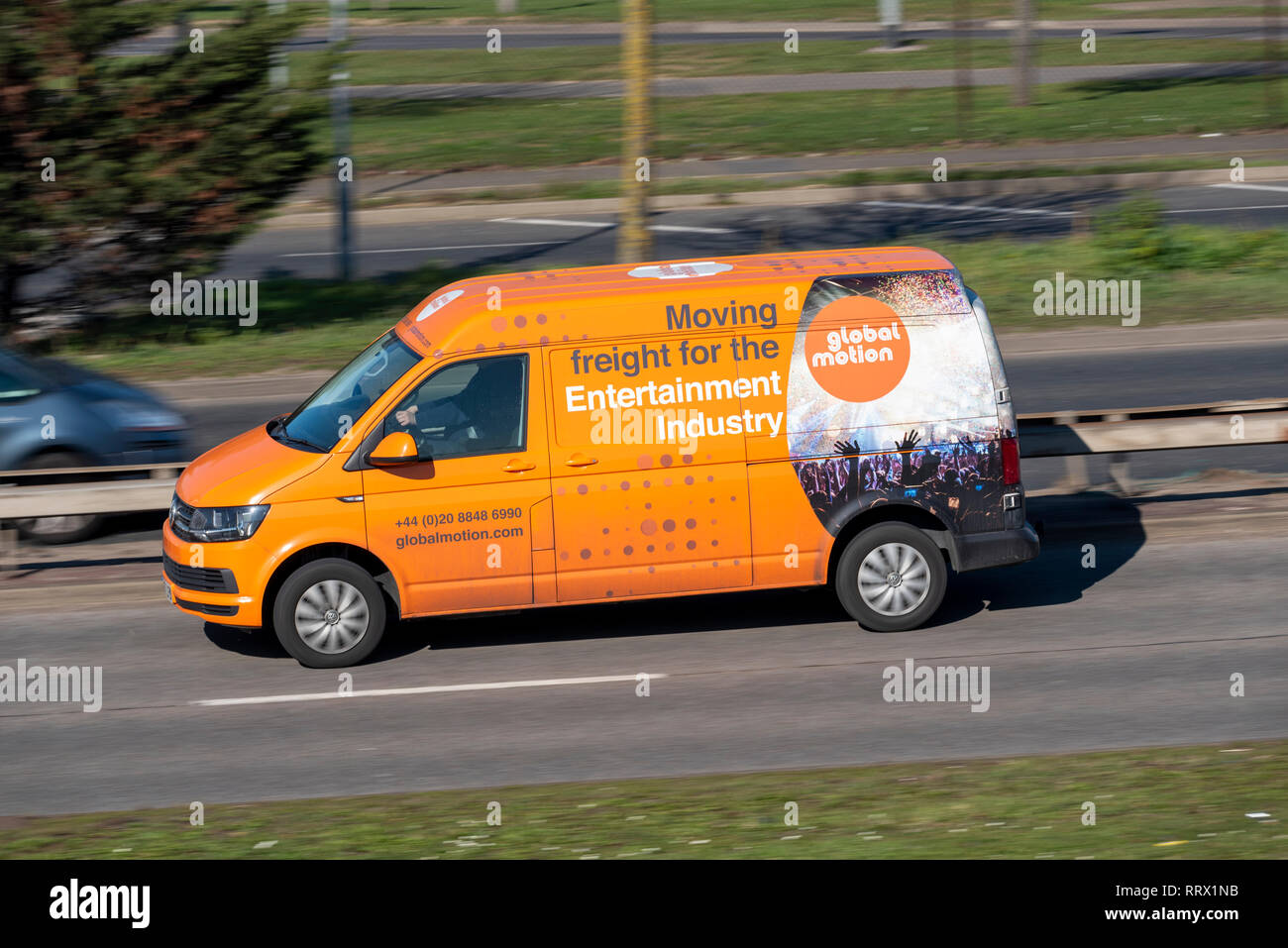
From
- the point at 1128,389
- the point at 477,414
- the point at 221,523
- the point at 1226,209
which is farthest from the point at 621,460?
the point at 1226,209

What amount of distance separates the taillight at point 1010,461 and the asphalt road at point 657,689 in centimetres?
98

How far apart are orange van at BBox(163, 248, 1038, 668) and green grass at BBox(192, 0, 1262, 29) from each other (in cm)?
3849

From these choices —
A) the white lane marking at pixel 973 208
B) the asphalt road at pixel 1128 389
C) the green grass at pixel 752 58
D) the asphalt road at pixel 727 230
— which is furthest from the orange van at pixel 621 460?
the green grass at pixel 752 58

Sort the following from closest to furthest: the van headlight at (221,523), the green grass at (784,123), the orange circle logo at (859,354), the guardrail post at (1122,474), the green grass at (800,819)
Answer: the green grass at (800,819), the van headlight at (221,523), the orange circle logo at (859,354), the guardrail post at (1122,474), the green grass at (784,123)

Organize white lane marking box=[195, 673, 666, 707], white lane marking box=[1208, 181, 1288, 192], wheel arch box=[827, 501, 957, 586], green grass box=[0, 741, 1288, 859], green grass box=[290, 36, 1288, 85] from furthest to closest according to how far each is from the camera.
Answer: green grass box=[290, 36, 1288, 85] → white lane marking box=[1208, 181, 1288, 192] → wheel arch box=[827, 501, 957, 586] → white lane marking box=[195, 673, 666, 707] → green grass box=[0, 741, 1288, 859]

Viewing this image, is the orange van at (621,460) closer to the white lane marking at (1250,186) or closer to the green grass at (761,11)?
the white lane marking at (1250,186)

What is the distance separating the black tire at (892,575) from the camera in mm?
9438

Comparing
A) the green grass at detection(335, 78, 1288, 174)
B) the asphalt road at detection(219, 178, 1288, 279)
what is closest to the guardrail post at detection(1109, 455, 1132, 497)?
the asphalt road at detection(219, 178, 1288, 279)

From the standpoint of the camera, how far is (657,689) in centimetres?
888

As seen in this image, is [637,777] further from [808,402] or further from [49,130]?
[49,130]

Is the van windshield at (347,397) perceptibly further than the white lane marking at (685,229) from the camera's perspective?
No

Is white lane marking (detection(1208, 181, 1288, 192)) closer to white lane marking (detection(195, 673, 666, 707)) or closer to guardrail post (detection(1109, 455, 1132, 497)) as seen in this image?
guardrail post (detection(1109, 455, 1132, 497))

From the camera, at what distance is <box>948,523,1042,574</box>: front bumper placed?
374 inches

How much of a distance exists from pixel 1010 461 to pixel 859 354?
1186 millimetres
